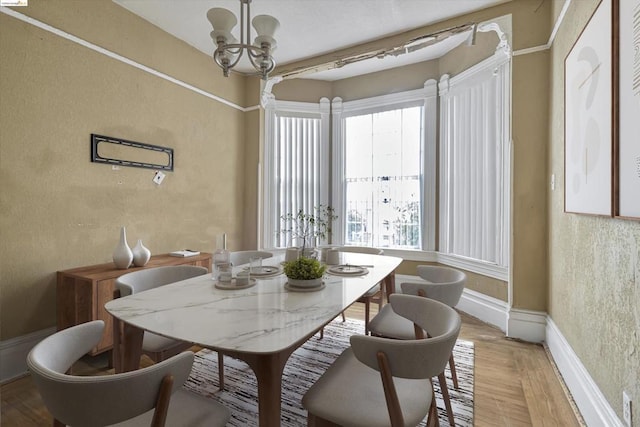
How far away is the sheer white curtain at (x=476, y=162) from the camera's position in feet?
9.96

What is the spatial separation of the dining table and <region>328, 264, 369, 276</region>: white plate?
0.05 feet

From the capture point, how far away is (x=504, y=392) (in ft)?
6.58

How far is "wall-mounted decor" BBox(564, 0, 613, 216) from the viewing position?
1439mm

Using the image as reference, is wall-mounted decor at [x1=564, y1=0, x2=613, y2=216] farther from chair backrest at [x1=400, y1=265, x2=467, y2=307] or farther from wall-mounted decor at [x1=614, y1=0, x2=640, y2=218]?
chair backrest at [x1=400, y1=265, x2=467, y2=307]

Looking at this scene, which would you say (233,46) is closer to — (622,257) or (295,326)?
(295,326)

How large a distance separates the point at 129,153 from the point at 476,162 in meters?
3.54

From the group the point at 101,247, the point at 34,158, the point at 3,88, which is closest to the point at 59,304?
the point at 101,247

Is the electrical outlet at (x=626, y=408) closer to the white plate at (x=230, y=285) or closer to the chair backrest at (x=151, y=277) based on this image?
the white plate at (x=230, y=285)

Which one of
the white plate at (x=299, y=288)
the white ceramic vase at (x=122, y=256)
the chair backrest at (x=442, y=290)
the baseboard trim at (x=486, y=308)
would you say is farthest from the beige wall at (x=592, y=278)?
the white ceramic vase at (x=122, y=256)

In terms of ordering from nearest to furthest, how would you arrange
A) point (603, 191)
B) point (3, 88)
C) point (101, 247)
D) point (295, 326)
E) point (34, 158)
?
1. point (295, 326)
2. point (603, 191)
3. point (3, 88)
4. point (34, 158)
5. point (101, 247)

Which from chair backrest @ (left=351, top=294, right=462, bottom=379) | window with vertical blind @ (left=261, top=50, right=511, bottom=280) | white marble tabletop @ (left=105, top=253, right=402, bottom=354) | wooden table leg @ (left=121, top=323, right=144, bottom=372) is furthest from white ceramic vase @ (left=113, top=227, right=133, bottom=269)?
chair backrest @ (left=351, top=294, right=462, bottom=379)

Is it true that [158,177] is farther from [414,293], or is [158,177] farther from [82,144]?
[414,293]

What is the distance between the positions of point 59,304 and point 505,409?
3.19 meters

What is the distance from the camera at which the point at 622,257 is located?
4.52 ft
